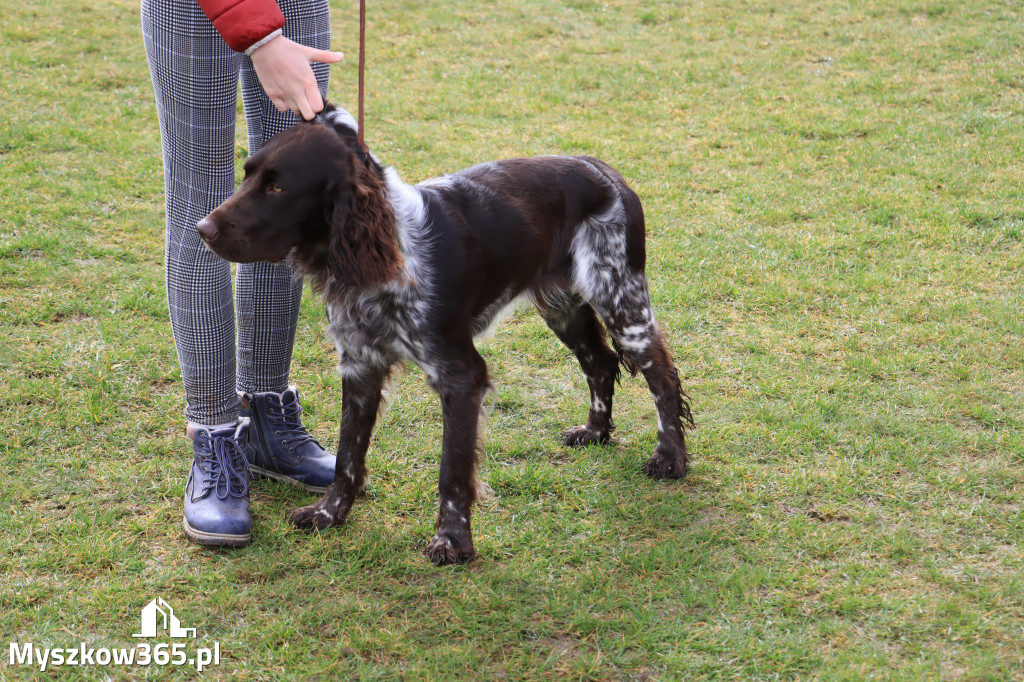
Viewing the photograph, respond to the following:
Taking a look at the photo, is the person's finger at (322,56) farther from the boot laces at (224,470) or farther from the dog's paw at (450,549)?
the dog's paw at (450,549)

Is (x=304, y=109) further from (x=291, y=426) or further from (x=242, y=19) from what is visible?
(x=291, y=426)

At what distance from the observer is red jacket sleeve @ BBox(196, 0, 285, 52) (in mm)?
2398

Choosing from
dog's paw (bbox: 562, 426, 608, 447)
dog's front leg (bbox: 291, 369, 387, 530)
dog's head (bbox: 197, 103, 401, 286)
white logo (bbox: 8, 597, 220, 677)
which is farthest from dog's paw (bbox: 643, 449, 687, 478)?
white logo (bbox: 8, 597, 220, 677)

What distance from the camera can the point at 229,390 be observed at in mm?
3129

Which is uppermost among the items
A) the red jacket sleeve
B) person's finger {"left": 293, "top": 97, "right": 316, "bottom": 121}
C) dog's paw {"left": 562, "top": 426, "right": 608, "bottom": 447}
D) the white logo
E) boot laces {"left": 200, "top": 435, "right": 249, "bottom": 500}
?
the red jacket sleeve

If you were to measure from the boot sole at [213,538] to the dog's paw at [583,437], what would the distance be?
130 cm

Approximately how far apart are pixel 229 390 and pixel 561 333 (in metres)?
1.32

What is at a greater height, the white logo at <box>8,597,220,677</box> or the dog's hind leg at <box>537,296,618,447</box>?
the dog's hind leg at <box>537,296,618,447</box>

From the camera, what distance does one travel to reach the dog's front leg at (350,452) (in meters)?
3.12

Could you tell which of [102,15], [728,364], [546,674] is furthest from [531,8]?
[546,674]

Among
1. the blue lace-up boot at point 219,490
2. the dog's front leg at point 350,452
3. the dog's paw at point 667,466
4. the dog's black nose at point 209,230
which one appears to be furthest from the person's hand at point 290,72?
the dog's paw at point 667,466

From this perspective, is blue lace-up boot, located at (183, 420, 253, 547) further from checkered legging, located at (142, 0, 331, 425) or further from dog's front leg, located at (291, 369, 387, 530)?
dog's front leg, located at (291, 369, 387, 530)

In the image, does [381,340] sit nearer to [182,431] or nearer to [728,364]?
[182,431]

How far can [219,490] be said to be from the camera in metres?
3.04
